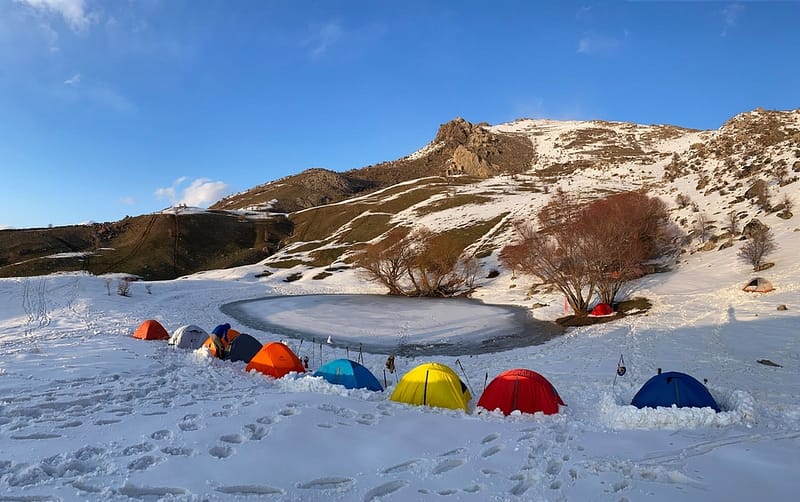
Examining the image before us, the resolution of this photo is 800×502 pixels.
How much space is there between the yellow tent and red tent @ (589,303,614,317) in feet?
69.3

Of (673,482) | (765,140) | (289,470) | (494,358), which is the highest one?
(765,140)

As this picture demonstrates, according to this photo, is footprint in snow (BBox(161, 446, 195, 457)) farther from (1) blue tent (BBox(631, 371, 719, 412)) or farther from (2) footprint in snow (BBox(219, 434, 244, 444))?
(1) blue tent (BBox(631, 371, 719, 412))

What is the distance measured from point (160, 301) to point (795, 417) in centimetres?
4088

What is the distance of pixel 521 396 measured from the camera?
35.3 feet

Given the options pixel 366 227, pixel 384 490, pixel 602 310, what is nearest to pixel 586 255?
pixel 602 310

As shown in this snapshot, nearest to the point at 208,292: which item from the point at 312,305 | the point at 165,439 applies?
the point at 312,305

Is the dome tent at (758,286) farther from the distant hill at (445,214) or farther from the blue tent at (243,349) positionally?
the blue tent at (243,349)

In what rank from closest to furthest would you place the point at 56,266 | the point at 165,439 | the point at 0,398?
the point at 165,439 → the point at 0,398 → the point at 56,266

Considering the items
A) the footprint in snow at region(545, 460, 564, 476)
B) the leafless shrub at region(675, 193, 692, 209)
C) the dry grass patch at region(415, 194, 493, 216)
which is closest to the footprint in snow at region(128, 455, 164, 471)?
the footprint in snow at region(545, 460, 564, 476)

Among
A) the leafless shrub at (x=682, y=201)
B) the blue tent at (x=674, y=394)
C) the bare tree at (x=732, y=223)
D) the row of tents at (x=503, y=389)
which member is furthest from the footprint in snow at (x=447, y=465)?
the leafless shrub at (x=682, y=201)

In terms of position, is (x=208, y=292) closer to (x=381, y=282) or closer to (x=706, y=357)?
(x=381, y=282)

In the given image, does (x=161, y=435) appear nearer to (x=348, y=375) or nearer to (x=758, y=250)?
(x=348, y=375)

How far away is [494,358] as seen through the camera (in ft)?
63.9

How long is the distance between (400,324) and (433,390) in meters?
18.5
